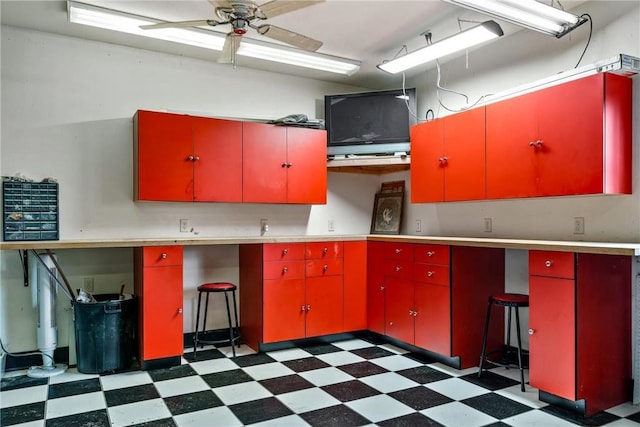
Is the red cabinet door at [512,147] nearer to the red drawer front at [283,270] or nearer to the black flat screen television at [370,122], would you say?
the black flat screen television at [370,122]

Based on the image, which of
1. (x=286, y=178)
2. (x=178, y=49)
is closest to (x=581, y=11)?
(x=286, y=178)

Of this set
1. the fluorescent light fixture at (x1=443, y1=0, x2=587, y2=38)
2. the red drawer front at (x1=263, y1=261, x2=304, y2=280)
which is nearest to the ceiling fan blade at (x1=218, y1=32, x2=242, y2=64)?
the fluorescent light fixture at (x1=443, y1=0, x2=587, y2=38)

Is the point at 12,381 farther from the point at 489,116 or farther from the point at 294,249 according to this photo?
the point at 489,116

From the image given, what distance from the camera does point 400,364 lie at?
3473mm

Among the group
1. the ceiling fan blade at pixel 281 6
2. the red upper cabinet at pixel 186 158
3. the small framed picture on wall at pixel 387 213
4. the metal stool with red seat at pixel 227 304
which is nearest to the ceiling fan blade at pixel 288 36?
the ceiling fan blade at pixel 281 6

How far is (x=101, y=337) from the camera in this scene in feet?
10.6

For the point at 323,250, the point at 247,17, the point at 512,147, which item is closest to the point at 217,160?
the point at 323,250

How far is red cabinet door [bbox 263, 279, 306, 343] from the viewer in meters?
3.77

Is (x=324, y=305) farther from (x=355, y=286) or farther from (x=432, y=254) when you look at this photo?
(x=432, y=254)

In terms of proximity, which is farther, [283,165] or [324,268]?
[283,165]

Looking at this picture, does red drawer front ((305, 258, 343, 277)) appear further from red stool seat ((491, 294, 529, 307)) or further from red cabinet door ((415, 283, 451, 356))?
red stool seat ((491, 294, 529, 307))

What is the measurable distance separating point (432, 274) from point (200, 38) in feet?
8.47

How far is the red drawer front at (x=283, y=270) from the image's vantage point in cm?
378

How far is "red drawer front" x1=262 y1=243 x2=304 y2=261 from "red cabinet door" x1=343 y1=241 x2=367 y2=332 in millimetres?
490
